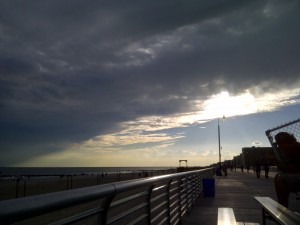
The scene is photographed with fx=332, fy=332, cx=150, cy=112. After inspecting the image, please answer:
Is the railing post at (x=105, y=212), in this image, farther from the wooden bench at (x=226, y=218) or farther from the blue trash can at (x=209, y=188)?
the blue trash can at (x=209, y=188)

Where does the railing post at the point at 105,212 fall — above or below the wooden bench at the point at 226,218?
above

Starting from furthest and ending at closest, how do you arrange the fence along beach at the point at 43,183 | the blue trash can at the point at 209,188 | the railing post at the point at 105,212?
the fence along beach at the point at 43,183
the blue trash can at the point at 209,188
the railing post at the point at 105,212

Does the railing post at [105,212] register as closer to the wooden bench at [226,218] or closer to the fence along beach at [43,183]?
the wooden bench at [226,218]

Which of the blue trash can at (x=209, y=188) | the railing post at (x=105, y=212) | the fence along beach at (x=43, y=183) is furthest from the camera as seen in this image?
the fence along beach at (x=43, y=183)

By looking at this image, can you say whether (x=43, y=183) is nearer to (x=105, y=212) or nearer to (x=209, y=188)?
(x=209, y=188)

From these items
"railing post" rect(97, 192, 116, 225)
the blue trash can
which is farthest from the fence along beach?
"railing post" rect(97, 192, 116, 225)

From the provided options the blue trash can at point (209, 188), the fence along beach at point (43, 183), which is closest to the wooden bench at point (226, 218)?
the blue trash can at point (209, 188)

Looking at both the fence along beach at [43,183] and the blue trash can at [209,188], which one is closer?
the blue trash can at [209,188]

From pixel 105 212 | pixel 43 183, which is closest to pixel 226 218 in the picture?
pixel 105 212

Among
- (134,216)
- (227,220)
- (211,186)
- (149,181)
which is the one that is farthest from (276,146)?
→ (211,186)

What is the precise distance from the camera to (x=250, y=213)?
9.52m

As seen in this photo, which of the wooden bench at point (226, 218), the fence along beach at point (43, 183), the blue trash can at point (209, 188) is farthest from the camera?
the fence along beach at point (43, 183)

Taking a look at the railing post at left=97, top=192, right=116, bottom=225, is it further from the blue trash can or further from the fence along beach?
the fence along beach

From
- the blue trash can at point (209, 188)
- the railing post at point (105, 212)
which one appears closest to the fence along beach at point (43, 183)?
the blue trash can at point (209, 188)
